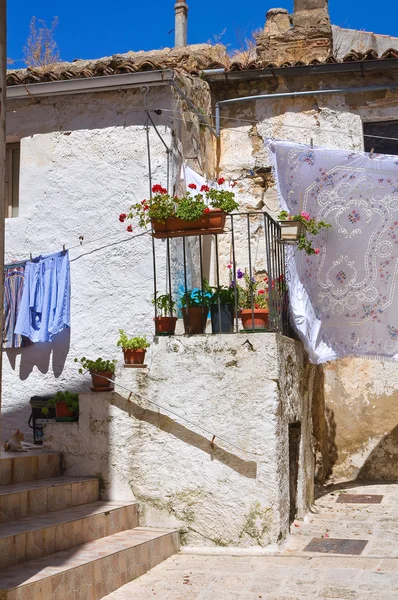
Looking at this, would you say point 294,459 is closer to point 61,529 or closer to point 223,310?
point 223,310

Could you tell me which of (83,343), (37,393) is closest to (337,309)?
(83,343)

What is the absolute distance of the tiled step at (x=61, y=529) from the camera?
5.47 meters

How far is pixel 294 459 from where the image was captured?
26.9ft

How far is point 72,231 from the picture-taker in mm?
9242

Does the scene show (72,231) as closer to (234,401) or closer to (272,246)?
(272,246)

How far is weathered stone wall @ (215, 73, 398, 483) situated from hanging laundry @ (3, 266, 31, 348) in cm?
359

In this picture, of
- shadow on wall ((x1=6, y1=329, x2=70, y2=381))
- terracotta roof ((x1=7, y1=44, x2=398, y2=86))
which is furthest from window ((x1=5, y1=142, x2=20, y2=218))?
shadow on wall ((x1=6, y1=329, x2=70, y2=381))

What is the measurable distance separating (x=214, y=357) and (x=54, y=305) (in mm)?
2443

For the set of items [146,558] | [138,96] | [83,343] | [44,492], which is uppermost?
[138,96]

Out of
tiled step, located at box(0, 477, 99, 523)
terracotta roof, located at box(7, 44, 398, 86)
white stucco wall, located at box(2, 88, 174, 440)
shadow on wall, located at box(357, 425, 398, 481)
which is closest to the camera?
tiled step, located at box(0, 477, 99, 523)

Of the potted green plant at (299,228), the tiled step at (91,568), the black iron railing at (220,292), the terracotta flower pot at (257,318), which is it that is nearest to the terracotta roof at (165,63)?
the black iron railing at (220,292)

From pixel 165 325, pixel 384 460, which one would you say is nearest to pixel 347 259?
pixel 165 325

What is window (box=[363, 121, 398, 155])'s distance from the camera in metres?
10.9

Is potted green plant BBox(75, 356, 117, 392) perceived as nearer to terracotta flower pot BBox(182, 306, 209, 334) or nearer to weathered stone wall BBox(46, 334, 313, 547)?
weathered stone wall BBox(46, 334, 313, 547)
